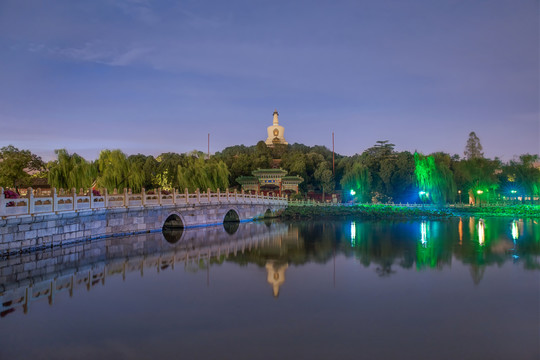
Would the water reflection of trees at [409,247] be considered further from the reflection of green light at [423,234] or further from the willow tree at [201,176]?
the willow tree at [201,176]

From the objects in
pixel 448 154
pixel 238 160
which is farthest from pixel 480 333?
pixel 448 154

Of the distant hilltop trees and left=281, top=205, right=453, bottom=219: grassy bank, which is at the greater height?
the distant hilltop trees

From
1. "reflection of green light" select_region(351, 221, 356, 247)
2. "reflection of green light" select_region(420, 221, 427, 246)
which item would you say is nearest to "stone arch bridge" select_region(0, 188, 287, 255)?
"reflection of green light" select_region(351, 221, 356, 247)

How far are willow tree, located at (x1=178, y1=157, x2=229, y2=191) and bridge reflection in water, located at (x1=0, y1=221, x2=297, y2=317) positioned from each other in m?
8.29

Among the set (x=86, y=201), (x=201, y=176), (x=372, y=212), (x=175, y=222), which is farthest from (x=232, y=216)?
(x=86, y=201)

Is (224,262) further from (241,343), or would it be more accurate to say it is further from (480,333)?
(480,333)

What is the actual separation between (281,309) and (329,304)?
1.16m

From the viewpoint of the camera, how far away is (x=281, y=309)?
9320mm

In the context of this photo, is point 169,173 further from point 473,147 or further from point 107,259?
point 473,147

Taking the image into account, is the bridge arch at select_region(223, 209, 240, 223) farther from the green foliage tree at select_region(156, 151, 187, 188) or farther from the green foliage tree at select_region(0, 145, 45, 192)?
the green foliage tree at select_region(0, 145, 45, 192)

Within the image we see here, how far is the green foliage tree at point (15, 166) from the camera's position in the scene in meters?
30.7

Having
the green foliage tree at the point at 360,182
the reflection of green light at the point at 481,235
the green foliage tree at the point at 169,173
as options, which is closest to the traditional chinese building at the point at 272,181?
the green foliage tree at the point at 360,182

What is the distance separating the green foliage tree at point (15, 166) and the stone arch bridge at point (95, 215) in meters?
13.2

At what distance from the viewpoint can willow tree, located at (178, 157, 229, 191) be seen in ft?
99.3
